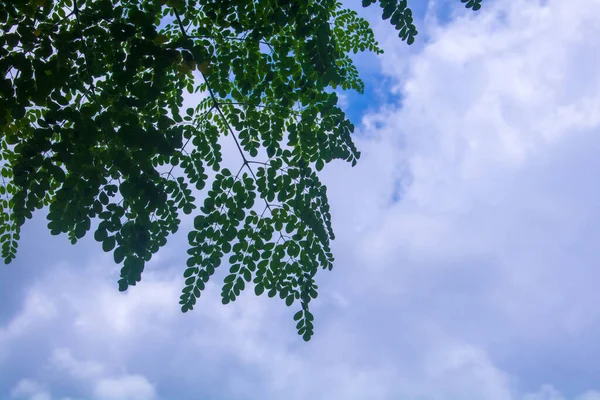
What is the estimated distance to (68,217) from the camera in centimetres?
225

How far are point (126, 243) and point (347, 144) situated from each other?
1.54m

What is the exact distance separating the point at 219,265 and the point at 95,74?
1355 mm

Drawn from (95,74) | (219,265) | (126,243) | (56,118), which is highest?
(95,74)

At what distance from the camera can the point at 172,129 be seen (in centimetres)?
216

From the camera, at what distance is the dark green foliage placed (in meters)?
2.09

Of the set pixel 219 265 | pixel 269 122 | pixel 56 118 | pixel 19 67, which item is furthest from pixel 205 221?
pixel 19 67

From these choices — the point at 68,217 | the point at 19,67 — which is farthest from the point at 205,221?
the point at 19,67

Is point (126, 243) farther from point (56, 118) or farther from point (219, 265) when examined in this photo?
point (219, 265)

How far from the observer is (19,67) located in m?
2.00

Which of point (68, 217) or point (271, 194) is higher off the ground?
point (271, 194)

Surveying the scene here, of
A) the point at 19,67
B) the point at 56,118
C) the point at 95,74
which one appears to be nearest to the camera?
the point at 19,67

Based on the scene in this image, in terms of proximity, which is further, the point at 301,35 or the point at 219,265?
the point at 219,265

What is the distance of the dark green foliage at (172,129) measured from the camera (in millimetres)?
2088

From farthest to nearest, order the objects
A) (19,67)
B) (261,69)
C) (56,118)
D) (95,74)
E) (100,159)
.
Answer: (261,69), (95,74), (100,159), (56,118), (19,67)
